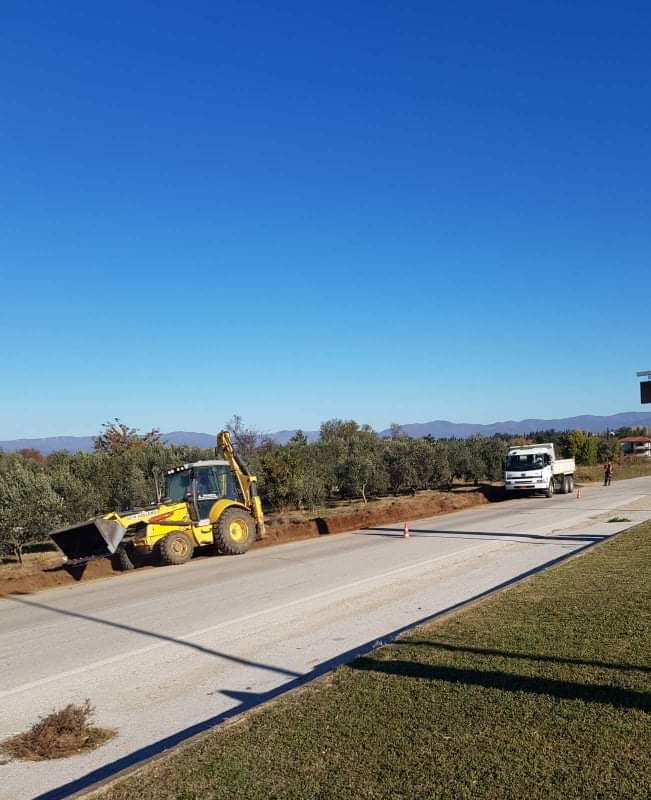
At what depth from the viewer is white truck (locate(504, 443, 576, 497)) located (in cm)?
3288

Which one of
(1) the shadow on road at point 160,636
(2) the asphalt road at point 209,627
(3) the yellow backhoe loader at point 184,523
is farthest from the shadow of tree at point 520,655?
(3) the yellow backhoe loader at point 184,523

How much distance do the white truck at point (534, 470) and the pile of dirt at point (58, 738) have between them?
94.5 ft

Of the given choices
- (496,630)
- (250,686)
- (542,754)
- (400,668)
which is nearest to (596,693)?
(542,754)

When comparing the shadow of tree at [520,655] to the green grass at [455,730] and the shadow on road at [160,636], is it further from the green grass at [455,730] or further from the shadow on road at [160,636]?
the shadow on road at [160,636]

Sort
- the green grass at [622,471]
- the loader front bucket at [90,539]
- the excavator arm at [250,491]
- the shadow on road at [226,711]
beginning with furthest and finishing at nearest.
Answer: the green grass at [622,471]
the excavator arm at [250,491]
the loader front bucket at [90,539]
the shadow on road at [226,711]

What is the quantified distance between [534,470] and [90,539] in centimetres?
2260

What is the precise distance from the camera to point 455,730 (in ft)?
17.2

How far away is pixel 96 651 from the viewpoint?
896 centimetres

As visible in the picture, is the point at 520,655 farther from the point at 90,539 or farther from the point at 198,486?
the point at 198,486

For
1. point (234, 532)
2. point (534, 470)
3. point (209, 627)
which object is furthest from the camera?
point (534, 470)

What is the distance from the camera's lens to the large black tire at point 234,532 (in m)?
17.4

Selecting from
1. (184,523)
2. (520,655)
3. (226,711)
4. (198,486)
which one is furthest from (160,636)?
(198,486)

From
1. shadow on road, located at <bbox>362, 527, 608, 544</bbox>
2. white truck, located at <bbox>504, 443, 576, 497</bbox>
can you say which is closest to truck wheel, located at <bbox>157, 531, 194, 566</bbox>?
Answer: shadow on road, located at <bbox>362, 527, 608, 544</bbox>

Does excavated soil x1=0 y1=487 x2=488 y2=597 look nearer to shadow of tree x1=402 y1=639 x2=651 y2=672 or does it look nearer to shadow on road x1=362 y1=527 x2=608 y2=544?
shadow on road x1=362 y1=527 x2=608 y2=544
